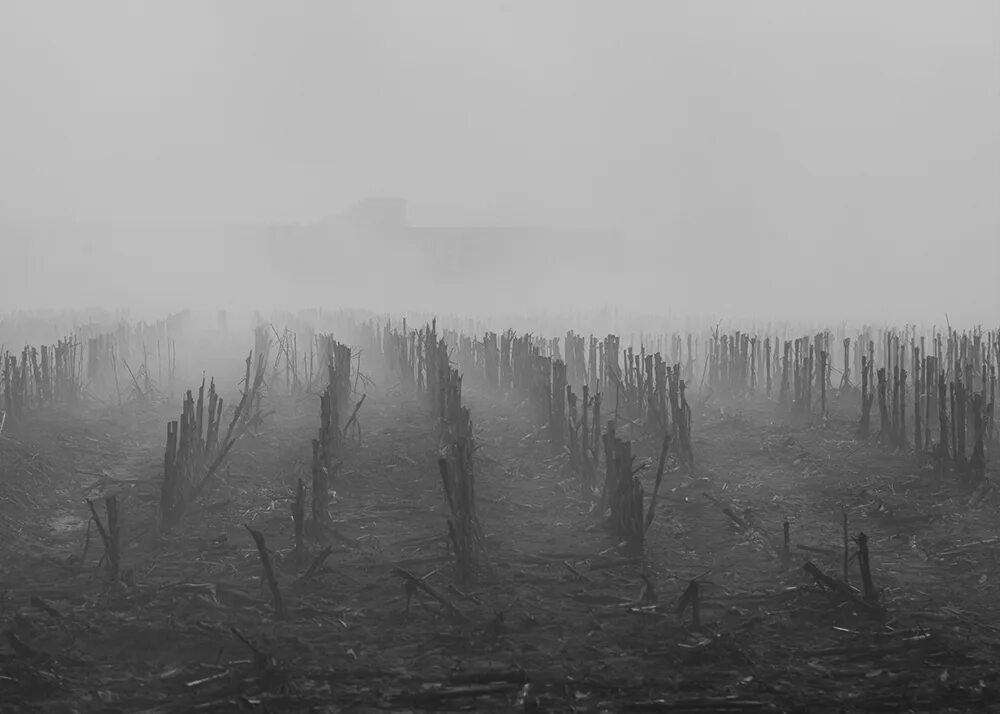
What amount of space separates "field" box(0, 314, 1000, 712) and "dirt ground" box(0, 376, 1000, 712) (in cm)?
2

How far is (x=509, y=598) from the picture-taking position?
192 inches

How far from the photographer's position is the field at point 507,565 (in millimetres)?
3865

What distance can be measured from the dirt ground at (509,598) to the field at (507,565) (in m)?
0.02

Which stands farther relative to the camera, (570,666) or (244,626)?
(244,626)

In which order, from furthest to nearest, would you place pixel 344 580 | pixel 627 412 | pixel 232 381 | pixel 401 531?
pixel 232 381
pixel 627 412
pixel 401 531
pixel 344 580

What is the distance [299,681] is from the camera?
390 cm

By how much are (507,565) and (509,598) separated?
503 mm

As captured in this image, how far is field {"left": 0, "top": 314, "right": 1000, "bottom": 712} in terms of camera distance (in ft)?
12.7

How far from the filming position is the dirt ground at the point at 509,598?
3.81 meters

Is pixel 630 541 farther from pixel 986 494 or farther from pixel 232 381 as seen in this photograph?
pixel 232 381

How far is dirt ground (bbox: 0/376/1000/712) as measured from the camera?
381cm

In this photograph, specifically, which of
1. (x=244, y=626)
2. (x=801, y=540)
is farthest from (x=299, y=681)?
(x=801, y=540)

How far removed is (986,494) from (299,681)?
475 centimetres

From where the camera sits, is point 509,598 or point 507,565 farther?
point 507,565
